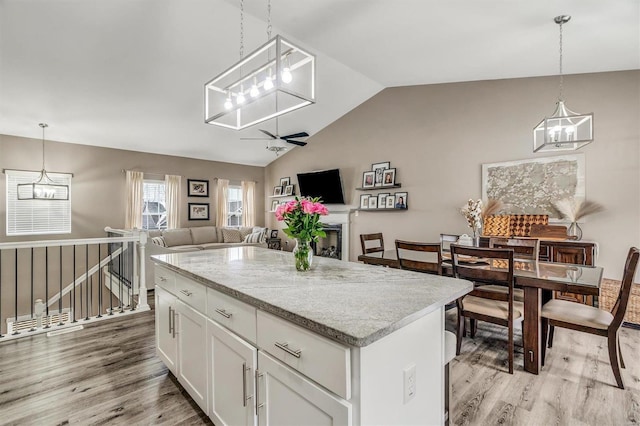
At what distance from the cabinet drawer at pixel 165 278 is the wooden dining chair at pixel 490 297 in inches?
84.7

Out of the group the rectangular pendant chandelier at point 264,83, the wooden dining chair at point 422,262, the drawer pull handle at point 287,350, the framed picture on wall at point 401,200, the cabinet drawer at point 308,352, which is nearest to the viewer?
the cabinet drawer at point 308,352

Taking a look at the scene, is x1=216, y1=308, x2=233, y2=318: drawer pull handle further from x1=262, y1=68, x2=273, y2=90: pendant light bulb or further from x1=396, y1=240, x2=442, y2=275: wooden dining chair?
x1=396, y1=240, x2=442, y2=275: wooden dining chair

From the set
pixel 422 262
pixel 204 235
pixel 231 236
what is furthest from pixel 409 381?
pixel 231 236

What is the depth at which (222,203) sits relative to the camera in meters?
7.80

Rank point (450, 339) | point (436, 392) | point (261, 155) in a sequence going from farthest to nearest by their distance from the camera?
point (261, 155), point (450, 339), point (436, 392)

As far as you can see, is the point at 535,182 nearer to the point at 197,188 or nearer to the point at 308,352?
the point at 308,352

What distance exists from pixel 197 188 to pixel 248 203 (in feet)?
4.53

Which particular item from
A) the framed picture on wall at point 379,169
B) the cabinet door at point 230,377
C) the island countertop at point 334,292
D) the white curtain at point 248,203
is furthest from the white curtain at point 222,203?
the cabinet door at point 230,377

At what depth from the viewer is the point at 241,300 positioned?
1.43 metres

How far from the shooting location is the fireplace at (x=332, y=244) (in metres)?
6.54

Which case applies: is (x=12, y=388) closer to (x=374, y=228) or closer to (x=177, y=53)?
(x=177, y=53)

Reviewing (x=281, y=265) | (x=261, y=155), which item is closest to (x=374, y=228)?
(x=261, y=155)

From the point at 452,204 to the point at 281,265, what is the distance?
3.80 meters

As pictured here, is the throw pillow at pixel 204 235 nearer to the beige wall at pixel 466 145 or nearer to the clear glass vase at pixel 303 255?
the beige wall at pixel 466 145
